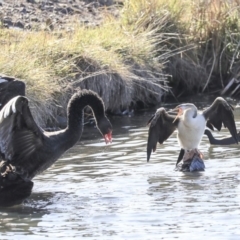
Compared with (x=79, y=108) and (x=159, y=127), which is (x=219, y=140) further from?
(x=79, y=108)

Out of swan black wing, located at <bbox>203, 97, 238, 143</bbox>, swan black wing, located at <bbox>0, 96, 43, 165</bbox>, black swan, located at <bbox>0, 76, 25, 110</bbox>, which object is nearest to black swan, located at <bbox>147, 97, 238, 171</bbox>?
swan black wing, located at <bbox>203, 97, 238, 143</bbox>

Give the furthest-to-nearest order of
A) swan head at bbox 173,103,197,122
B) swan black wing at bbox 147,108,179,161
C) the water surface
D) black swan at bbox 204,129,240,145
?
black swan at bbox 204,129,240,145 < swan head at bbox 173,103,197,122 < swan black wing at bbox 147,108,179,161 < the water surface

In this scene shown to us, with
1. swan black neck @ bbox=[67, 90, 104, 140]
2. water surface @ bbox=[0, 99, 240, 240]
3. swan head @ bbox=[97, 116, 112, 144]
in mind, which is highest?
swan black neck @ bbox=[67, 90, 104, 140]

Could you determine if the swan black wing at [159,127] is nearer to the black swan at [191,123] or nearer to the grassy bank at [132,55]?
the black swan at [191,123]

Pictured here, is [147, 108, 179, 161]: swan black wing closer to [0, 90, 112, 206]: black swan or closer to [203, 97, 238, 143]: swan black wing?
[203, 97, 238, 143]: swan black wing

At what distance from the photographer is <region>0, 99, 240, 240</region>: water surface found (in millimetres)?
7855

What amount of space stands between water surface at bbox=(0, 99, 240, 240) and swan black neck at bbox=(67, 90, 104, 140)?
0.67 meters

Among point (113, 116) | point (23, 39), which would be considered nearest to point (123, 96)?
point (113, 116)

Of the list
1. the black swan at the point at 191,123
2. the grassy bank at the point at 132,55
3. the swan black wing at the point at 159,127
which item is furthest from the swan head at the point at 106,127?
the grassy bank at the point at 132,55

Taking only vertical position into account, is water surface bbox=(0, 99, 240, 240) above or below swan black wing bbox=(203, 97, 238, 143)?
below

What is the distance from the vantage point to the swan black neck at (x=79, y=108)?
9309 millimetres

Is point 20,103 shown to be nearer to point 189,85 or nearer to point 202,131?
point 202,131

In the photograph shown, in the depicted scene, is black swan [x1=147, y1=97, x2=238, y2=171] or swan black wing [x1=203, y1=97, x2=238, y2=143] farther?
swan black wing [x1=203, y1=97, x2=238, y2=143]

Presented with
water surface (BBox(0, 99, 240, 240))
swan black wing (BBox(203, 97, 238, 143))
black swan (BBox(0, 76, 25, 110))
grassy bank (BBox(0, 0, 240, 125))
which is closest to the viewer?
water surface (BBox(0, 99, 240, 240))
